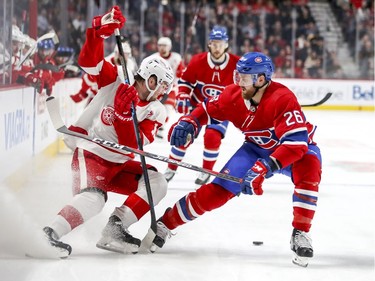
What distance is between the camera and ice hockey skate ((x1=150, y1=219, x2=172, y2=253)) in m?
3.36

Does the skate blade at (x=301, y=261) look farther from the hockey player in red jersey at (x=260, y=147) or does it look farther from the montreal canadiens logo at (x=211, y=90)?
the montreal canadiens logo at (x=211, y=90)

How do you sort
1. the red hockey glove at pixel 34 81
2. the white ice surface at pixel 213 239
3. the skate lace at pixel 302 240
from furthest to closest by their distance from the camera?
the red hockey glove at pixel 34 81 < the skate lace at pixel 302 240 < the white ice surface at pixel 213 239

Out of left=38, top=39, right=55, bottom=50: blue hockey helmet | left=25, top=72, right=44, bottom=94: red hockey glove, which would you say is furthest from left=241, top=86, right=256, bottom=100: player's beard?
left=38, top=39, right=55, bottom=50: blue hockey helmet

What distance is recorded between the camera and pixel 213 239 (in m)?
3.77

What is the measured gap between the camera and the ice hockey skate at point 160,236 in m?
3.36

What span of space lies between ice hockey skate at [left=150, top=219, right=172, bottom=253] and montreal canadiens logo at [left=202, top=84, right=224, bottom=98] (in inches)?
98.6

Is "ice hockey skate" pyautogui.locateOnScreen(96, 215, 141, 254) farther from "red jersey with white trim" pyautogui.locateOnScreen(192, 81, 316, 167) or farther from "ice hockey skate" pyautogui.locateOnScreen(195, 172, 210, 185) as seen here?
"ice hockey skate" pyautogui.locateOnScreen(195, 172, 210, 185)

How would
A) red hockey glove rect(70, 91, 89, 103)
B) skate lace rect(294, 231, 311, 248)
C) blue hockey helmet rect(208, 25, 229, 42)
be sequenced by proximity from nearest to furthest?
skate lace rect(294, 231, 311, 248) → blue hockey helmet rect(208, 25, 229, 42) → red hockey glove rect(70, 91, 89, 103)

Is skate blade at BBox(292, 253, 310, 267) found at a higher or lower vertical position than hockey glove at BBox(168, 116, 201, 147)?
lower

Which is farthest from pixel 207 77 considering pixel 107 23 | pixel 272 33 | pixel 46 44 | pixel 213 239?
pixel 272 33

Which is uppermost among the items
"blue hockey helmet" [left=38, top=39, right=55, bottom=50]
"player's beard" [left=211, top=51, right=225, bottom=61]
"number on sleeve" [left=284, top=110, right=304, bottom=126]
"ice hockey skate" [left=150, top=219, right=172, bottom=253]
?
"blue hockey helmet" [left=38, top=39, right=55, bottom=50]

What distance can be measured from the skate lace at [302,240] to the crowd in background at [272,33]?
9925 millimetres

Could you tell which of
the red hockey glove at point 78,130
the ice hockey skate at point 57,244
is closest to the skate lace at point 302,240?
the ice hockey skate at point 57,244

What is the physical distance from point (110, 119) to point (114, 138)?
9cm
